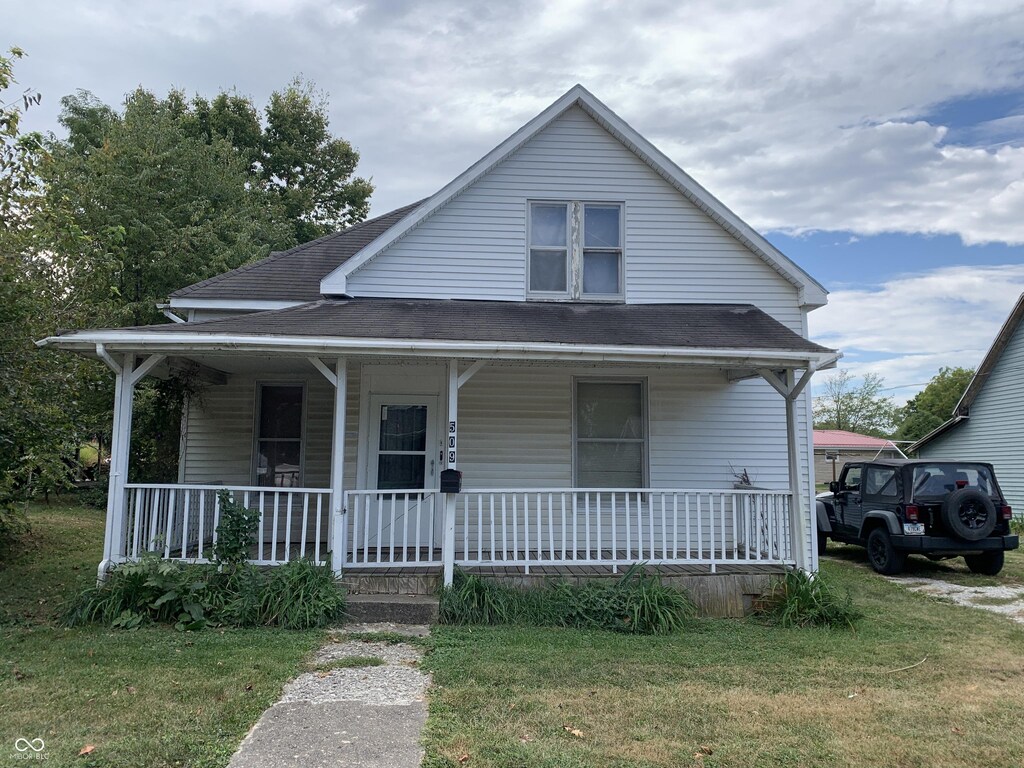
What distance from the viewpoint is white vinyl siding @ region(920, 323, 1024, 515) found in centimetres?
1666

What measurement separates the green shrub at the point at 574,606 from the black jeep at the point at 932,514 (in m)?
4.98

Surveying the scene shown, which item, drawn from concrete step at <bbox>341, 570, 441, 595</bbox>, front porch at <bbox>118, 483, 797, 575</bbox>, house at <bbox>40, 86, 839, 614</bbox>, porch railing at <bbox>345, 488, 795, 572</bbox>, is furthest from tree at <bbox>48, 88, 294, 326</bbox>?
concrete step at <bbox>341, 570, 441, 595</bbox>

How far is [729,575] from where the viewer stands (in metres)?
6.84

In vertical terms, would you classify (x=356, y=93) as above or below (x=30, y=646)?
above

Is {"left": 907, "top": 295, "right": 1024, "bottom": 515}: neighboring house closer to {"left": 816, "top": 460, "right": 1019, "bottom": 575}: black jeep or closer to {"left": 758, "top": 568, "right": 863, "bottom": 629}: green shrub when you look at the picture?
{"left": 816, "top": 460, "right": 1019, "bottom": 575}: black jeep

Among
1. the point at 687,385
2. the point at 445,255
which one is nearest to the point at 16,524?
the point at 445,255

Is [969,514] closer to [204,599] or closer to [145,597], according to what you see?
[204,599]

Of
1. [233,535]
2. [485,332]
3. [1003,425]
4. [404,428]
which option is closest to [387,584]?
[233,535]

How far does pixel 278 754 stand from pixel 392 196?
99.9ft

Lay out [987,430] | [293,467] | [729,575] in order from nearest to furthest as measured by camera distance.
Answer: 1. [729,575]
2. [293,467]
3. [987,430]

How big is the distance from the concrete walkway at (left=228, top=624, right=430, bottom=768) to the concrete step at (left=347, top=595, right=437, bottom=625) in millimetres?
890

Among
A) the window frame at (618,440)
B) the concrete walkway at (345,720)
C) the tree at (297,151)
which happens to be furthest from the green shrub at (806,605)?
the tree at (297,151)

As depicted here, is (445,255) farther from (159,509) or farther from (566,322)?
(159,509)

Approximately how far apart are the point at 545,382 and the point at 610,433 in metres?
1.12
